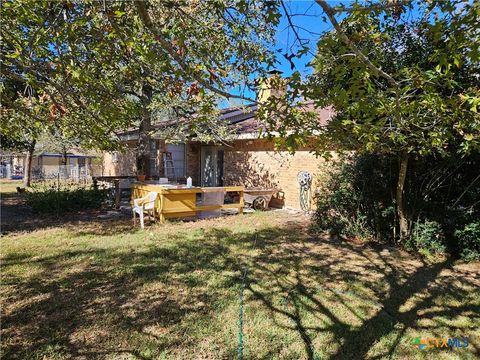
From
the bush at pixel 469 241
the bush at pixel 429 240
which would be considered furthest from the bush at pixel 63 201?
the bush at pixel 469 241

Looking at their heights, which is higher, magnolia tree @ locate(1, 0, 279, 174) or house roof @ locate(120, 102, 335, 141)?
house roof @ locate(120, 102, 335, 141)

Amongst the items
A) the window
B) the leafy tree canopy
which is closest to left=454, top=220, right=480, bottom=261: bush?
the leafy tree canopy

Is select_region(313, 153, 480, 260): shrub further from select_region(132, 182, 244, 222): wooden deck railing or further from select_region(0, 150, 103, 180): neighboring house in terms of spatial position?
select_region(0, 150, 103, 180): neighboring house

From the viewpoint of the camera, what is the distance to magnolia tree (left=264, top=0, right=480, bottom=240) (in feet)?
7.67

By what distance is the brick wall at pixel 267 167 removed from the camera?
1153cm

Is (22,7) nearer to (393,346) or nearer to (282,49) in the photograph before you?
(282,49)

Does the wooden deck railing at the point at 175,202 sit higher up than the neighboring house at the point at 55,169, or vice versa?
the neighboring house at the point at 55,169

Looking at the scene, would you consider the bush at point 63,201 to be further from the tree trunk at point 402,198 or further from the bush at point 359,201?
the tree trunk at point 402,198

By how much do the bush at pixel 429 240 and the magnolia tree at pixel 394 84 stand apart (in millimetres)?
316

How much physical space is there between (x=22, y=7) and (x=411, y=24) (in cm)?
621

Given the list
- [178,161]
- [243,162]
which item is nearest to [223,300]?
[243,162]

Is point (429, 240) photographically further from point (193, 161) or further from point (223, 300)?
point (193, 161)

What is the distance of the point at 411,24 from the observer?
6.09 m

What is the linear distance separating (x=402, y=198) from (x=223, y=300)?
192 inches
